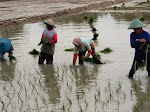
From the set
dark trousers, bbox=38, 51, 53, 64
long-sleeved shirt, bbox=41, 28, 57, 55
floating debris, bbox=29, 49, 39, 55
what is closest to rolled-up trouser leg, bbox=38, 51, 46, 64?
dark trousers, bbox=38, 51, 53, 64

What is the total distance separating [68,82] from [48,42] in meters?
1.71

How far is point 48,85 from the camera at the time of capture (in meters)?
6.98

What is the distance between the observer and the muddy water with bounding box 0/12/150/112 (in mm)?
5770

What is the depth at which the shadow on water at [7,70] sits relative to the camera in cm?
771

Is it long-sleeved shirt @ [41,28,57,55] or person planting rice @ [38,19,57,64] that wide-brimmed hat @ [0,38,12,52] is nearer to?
person planting rice @ [38,19,57,64]

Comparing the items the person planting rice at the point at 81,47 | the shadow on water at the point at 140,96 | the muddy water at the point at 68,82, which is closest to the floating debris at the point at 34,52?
the muddy water at the point at 68,82

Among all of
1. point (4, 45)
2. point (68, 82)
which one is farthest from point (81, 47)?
point (4, 45)

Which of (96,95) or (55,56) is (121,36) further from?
(96,95)

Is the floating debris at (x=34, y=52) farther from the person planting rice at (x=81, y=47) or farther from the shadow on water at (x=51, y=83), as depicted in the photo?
the person planting rice at (x=81, y=47)

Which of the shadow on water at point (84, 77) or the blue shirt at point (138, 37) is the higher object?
the blue shirt at point (138, 37)

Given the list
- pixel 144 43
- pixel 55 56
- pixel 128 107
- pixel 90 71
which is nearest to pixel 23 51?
pixel 55 56

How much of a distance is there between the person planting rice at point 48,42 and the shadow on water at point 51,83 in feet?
0.82

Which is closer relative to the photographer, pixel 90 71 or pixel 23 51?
pixel 90 71

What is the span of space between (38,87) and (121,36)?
6.02 metres
